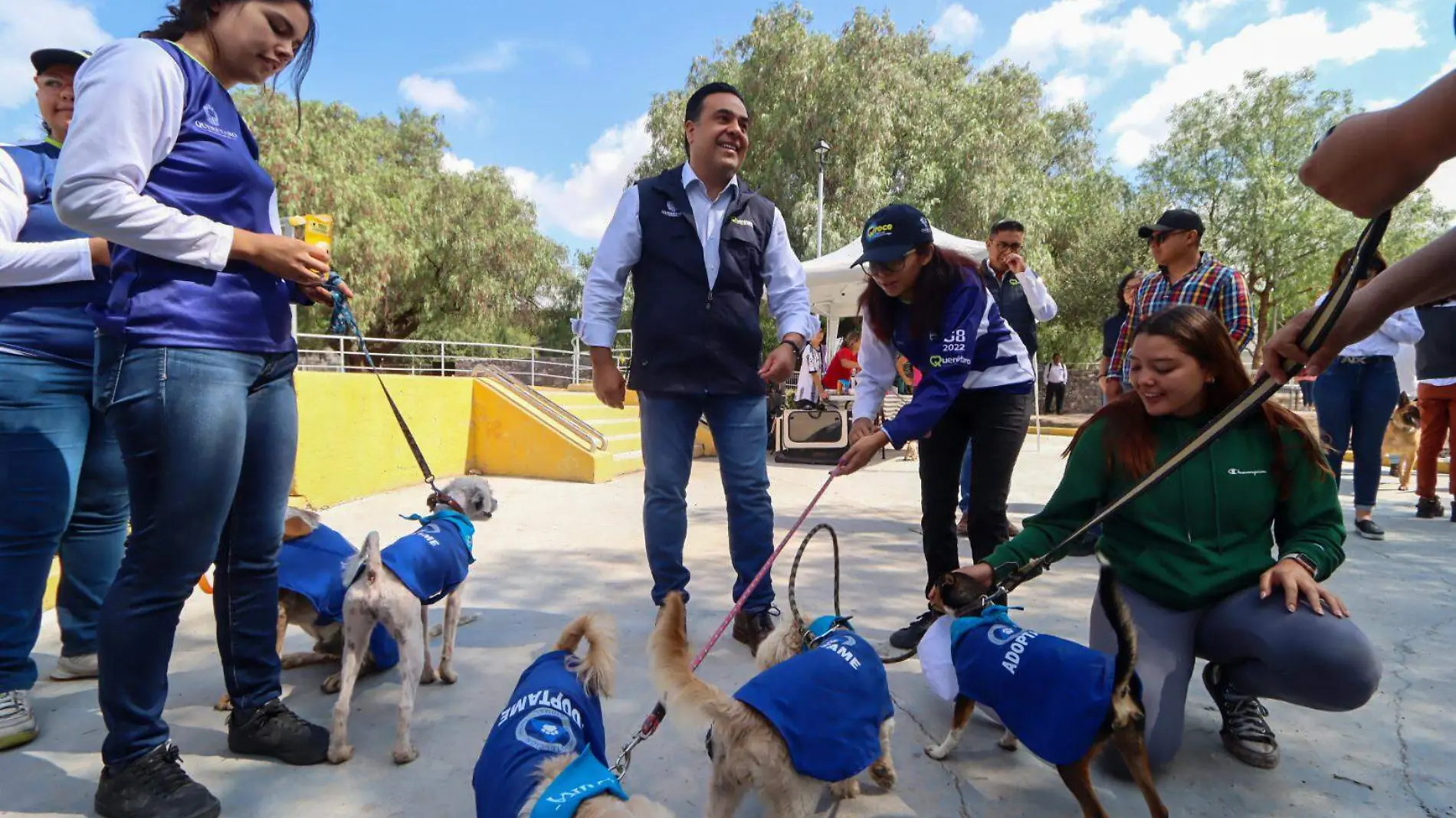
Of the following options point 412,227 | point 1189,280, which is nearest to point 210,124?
→ point 1189,280

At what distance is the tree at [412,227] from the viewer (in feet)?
60.3

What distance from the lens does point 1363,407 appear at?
16.5ft

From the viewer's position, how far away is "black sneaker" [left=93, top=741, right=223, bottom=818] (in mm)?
1742

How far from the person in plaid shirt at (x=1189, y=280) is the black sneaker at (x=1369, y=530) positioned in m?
2.55

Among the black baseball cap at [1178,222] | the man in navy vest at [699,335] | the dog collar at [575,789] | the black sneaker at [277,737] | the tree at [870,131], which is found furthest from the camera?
the tree at [870,131]

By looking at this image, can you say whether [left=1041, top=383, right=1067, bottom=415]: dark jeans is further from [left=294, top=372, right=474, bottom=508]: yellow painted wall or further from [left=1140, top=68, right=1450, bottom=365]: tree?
[left=294, top=372, right=474, bottom=508]: yellow painted wall

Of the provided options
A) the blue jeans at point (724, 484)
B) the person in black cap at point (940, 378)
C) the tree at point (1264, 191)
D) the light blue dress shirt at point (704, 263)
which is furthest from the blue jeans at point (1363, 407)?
the tree at point (1264, 191)

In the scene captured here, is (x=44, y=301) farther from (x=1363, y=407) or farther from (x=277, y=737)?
(x=1363, y=407)

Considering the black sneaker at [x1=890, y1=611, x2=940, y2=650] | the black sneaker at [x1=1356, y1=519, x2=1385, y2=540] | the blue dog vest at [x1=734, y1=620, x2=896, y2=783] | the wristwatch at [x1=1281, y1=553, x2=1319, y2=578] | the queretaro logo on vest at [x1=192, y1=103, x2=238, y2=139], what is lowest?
the black sneaker at [x1=890, y1=611, x2=940, y2=650]

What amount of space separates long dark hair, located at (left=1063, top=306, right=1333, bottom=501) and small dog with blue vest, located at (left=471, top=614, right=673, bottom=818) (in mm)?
1772

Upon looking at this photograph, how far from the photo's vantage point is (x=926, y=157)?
2006 cm

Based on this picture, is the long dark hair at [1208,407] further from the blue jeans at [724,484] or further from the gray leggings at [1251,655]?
the blue jeans at [724,484]

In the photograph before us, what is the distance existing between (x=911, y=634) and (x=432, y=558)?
6.26 feet

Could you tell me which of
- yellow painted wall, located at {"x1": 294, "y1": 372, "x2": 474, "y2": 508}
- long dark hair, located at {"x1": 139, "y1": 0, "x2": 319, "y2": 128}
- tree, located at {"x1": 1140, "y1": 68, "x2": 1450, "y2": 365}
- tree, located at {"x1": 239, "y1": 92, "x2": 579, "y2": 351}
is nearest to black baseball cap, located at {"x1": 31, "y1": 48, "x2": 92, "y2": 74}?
long dark hair, located at {"x1": 139, "y1": 0, "x2": 319, "y2": 128}
